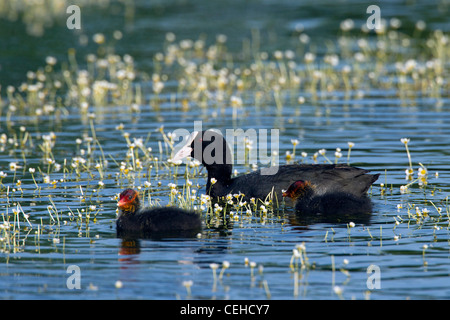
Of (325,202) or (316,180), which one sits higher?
(316,180)

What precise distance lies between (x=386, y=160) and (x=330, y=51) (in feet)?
40.0

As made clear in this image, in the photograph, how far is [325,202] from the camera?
36.7ft

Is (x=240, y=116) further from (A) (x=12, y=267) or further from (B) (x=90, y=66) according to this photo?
(A) (x=12, y=267)

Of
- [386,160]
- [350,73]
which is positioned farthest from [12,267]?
[350,73]

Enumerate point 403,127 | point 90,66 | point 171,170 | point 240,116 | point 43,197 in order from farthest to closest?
point 90,66
point 240,116
point 403,127
point 171,170
point 43,197

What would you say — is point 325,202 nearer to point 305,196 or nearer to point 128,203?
point 305,196

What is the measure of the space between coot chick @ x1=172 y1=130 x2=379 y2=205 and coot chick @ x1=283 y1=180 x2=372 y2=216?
0.96ft

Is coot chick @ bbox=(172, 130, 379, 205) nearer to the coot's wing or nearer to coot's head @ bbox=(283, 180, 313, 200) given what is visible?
the coot's wing

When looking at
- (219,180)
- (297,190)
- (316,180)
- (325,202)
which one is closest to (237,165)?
(219,180)

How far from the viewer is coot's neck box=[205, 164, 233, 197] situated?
12758mm

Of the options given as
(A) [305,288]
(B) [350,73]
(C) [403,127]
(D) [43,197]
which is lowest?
(A) [305,288]

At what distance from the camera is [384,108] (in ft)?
63.7

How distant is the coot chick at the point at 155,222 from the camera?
10312mm

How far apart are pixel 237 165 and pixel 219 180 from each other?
2172 millimetres
